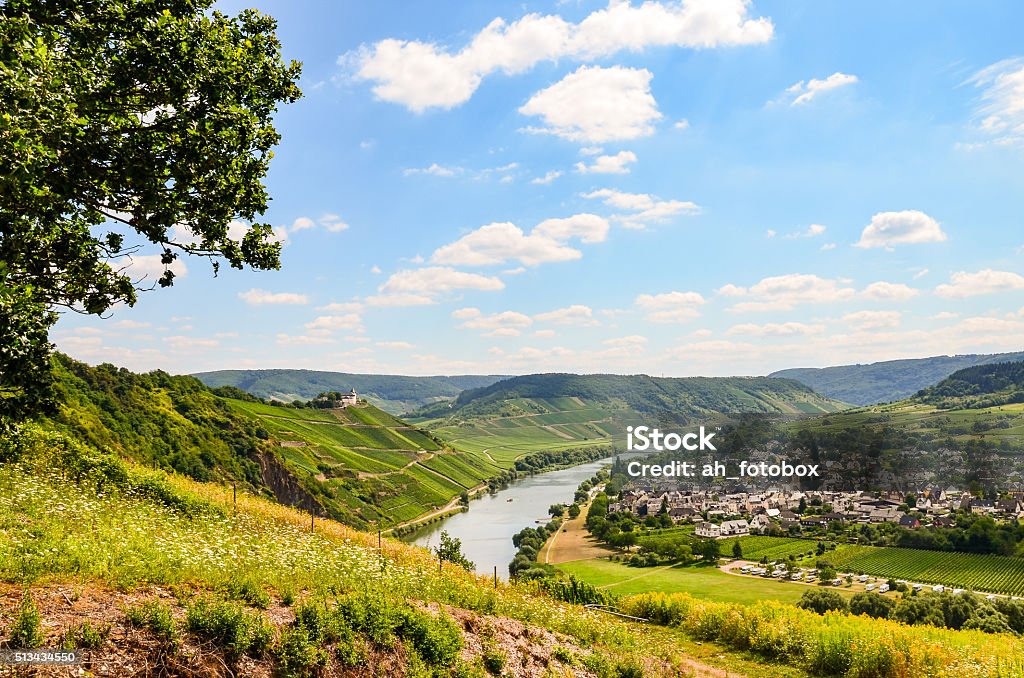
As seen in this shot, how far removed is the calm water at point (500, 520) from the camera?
7738 cm

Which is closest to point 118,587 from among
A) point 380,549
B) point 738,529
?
point 380,549

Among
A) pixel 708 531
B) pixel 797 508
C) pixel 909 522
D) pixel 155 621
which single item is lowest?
pixel 797 508

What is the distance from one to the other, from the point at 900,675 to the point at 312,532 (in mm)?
15176

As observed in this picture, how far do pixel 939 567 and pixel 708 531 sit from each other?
30847 mm

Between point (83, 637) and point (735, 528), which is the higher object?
point (83, 637)

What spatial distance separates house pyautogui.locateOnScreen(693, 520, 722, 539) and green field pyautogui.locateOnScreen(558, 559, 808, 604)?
13.9 metres

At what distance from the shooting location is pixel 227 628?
7.35 meters

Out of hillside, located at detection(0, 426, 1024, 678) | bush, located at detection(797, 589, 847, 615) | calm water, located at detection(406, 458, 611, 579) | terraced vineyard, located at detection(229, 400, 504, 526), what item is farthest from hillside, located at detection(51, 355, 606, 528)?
bush, located at detection(797, 589, 847, 615)

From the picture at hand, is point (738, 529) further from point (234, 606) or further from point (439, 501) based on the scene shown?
point (234, 606)

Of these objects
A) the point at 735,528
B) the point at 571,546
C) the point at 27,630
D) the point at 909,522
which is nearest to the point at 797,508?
the point at 909,522

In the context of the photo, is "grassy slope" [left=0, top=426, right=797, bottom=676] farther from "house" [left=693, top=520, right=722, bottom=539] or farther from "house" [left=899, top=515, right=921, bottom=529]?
"house" [left=899, top=515, right=921, bottom=529]

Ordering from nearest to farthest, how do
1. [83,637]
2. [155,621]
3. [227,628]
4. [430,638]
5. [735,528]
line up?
[83,637], [155,621], [227,628], [430,638], [735,528]

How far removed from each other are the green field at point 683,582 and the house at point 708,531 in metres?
13.9

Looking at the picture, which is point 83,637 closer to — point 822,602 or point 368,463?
point 822,602
